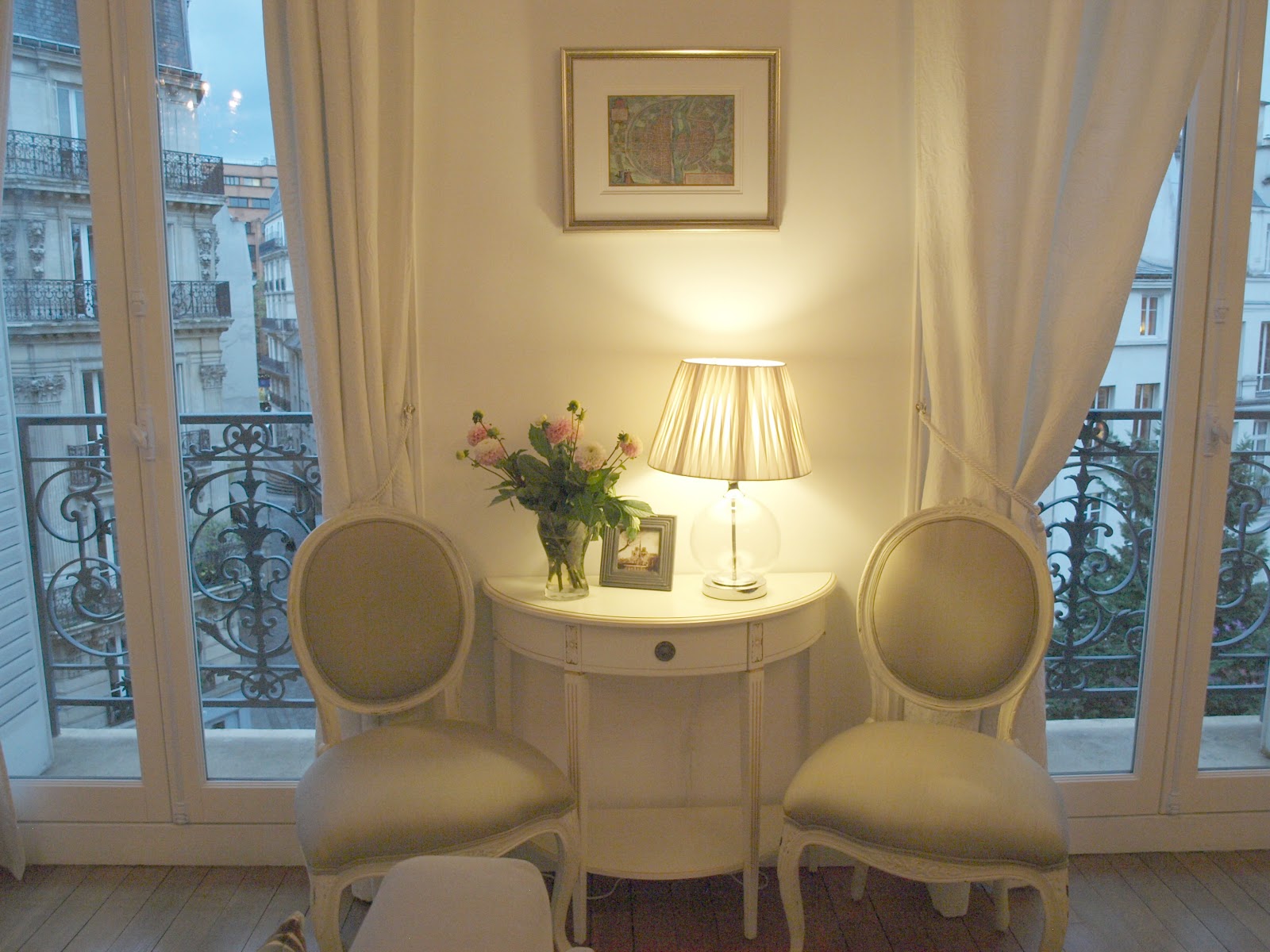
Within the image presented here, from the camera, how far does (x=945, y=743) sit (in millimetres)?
2057

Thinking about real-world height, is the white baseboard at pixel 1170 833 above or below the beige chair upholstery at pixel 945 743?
below

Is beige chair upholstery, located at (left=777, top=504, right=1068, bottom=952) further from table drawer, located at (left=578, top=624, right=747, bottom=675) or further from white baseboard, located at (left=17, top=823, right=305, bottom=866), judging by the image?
white baseboard, located at (left=17, top=823, right=305, bottom=866)

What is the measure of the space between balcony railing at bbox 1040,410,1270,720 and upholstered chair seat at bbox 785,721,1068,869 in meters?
0.64

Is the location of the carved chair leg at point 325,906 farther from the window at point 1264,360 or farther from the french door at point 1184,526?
the window at point 1264,360

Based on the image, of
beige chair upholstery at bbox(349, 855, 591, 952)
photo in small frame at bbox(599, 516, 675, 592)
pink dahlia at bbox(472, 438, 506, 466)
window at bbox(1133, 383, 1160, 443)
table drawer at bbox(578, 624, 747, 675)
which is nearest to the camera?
beige chair upholstery at bbox(349, 855, 591, 952)

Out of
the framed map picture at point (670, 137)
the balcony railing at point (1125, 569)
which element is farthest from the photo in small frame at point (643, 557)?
the balcony railing at point (1125, 569)

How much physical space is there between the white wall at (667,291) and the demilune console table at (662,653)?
171mm

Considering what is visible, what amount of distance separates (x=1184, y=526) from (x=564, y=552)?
151 cm

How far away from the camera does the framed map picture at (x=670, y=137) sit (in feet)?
7.46

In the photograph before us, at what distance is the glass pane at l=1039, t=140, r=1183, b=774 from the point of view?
2420mm

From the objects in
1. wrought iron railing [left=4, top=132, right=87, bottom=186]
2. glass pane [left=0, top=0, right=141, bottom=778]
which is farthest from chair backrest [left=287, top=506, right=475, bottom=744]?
wrought iron railing [left=4, top=132, right=87, bottom=186]

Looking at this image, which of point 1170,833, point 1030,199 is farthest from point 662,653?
point 1170,833

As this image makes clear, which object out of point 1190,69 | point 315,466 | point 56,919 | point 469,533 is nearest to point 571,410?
point 469,533

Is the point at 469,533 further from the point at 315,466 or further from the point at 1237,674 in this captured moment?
the point at 1237,674
